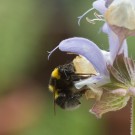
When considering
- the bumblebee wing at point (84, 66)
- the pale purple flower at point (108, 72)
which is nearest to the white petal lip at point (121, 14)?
the pale purple flower at point (108, 72)

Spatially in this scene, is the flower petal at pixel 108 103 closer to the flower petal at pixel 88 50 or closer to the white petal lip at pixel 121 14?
the flower petal at pixel 88 50

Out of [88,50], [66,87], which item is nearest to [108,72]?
[88,50]

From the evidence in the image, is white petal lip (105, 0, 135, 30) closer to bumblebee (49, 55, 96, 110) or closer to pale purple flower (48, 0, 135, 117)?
pale purple flower (48, 0, 135, 117)

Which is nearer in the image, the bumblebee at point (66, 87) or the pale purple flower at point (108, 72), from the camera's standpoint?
the pale purple flower at point (108, 72)

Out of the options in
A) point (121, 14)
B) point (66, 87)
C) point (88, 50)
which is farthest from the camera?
point (66, 87)

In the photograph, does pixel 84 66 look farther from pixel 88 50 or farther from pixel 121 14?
pixel 121 14

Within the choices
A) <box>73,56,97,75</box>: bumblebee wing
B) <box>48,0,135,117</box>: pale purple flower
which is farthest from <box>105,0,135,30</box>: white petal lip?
<box>73,56,97,75</box>: bumblebee wing
